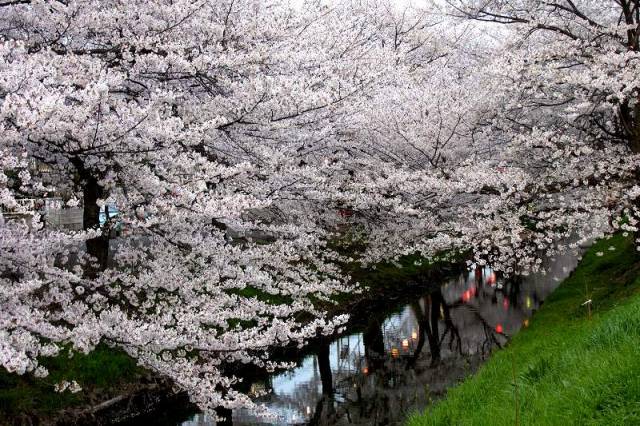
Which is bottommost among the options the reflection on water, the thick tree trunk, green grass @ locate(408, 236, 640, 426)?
the reflection on water

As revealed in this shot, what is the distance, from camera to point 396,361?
16219 mm

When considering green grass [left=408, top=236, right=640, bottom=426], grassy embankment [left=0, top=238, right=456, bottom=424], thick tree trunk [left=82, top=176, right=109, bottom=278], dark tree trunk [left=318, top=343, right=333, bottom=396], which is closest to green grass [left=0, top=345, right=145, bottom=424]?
grassy embankment [left=0, top=238, right=456, bottom=424]

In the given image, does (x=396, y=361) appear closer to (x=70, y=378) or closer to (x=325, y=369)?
(x=325, y=369)

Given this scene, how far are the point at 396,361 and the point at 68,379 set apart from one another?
27.3ft

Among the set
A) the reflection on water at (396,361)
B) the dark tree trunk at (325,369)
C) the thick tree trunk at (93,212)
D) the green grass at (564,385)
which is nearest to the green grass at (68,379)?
the reflection on water at (396,361)

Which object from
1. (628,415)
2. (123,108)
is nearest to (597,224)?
(628,415)

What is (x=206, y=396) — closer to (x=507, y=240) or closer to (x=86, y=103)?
(x=86, y=103)

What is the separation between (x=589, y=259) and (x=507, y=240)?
34.0 ft

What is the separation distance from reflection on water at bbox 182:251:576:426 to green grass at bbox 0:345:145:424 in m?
1.60

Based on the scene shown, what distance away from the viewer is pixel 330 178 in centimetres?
1534

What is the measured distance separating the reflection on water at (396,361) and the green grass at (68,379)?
62.9 inches

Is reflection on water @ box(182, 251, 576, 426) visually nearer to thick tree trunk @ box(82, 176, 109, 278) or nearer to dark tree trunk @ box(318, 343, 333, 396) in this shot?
dark tree trunk @ box(318, 343, 333, 396)

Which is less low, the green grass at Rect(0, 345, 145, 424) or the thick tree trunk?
the thick tree trunk

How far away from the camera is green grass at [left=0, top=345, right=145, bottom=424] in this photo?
9.84m
